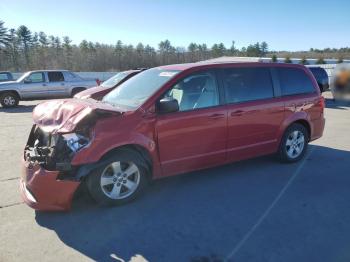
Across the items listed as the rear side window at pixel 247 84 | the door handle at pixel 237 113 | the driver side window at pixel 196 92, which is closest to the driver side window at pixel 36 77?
the rear side window at pixel 247 84

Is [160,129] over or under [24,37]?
under

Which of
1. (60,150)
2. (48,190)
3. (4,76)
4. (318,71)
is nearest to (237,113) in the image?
(60,150)

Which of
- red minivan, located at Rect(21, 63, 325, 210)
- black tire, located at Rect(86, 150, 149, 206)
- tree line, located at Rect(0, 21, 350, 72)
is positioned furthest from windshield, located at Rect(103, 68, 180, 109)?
tree line, located at Rect(0, 21, 350, 72)

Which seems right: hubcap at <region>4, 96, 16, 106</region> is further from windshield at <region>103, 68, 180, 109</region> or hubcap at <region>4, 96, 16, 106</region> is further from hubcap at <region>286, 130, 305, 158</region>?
hubcap at <region>286, 130, 305, 158</region>

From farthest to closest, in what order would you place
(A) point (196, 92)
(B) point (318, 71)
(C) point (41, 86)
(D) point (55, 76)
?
(B) point (318, 71)
(D) point (55, 76)
(C) point (41, 86)
(A) point (196, 92)

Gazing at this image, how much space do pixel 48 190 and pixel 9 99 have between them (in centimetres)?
1446

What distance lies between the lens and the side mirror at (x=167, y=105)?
4.77 m

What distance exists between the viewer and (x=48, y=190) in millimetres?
4211

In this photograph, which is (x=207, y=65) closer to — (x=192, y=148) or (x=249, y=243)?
(x=192, y=148)

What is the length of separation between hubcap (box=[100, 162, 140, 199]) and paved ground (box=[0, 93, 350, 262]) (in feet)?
0.65

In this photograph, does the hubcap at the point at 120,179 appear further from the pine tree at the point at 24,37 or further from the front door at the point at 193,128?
the pine tree at the point at 24,37

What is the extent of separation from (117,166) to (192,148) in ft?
3.78

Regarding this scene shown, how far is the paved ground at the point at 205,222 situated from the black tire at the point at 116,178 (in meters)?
0.11

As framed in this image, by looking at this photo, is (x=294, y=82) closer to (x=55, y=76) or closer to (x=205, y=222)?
(x=205, y=222)
